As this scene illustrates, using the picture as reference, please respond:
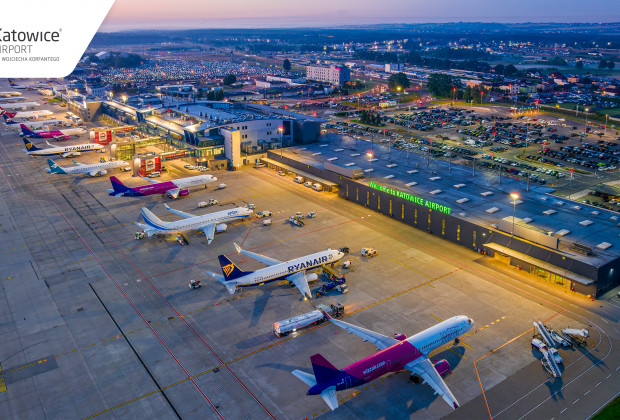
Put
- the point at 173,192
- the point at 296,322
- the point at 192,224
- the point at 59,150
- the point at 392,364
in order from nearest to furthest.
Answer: the point at 392,364 → the point at 296,322 → the point at 192,224 → the point at 173,192 → the point at 59,150

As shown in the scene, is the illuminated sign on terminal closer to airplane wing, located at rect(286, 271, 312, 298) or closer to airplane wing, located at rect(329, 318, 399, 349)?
airplane wing, located at rect(286, 271, 312, 298)

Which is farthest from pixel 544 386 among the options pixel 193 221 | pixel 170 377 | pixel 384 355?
pixel 193 221

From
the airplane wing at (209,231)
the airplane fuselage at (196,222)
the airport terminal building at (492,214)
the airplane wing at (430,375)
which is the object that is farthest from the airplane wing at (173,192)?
the airplane wing at (430,375)

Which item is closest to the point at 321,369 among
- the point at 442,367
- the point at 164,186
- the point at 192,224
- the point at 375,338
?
the point at 375,338

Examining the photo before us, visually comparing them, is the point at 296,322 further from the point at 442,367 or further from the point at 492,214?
the point at 492,214

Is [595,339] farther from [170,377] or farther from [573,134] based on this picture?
[573,134]

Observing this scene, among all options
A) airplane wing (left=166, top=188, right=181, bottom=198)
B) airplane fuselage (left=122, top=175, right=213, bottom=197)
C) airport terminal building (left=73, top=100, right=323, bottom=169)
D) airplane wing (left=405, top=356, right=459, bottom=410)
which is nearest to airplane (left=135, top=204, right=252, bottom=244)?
airplane wing (left=166, top=188, right=181, bottom=198)
